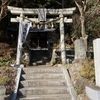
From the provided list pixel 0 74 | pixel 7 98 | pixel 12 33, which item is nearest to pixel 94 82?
pixel 7 98

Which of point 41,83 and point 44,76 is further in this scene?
point 44,76

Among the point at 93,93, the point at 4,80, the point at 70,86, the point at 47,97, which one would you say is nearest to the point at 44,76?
the point at 70,86

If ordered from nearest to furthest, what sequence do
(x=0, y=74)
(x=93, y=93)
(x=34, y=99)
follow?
(x=93, y=93) → (x=34, y=99) → (x=0, y=74)

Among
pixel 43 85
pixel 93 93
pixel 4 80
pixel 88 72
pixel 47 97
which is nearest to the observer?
pixel 93 93

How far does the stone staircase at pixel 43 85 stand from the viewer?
6906 millimetres

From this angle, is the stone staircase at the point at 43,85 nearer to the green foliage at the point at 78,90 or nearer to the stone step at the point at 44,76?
the stone step at the point at 44,76

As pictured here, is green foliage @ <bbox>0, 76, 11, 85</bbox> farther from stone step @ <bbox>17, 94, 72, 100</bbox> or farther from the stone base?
the stone base

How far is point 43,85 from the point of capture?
306 inches

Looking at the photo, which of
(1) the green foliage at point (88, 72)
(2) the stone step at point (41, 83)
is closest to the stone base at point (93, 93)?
(1) the green foliage at point (88, 72)

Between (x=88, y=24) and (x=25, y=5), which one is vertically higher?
(x=25, y=5)

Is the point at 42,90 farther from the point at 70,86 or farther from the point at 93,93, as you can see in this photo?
the point at 93,93

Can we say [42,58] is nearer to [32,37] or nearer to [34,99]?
[32,37]

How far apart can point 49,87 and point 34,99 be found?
107cm

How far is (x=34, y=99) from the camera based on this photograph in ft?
21.8
